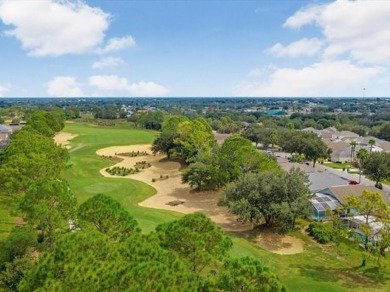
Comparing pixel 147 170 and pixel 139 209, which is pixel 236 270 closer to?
pixel 139 209

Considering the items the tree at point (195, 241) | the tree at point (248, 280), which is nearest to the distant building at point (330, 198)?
the tree at point (195, 241)

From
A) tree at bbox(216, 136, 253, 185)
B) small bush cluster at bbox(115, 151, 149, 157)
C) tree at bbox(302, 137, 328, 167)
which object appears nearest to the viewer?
tree at bbox(216, 136, 253, 185)

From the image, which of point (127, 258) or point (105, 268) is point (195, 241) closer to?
point (127, 258)

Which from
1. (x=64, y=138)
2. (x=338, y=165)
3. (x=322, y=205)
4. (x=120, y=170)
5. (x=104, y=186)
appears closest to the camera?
(x=322, y=205)

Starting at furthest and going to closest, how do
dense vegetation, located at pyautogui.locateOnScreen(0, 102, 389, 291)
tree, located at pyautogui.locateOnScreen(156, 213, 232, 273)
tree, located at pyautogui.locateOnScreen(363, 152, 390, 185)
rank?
1. tree, located at pyautogui.locateOnScreen(363, 152, 390, 185)
2. tree, located at pyautogui.locateOnScreen(156, 213, 232, 273)
3. dense vegetation, located at pyautogui.locateOnScreen(0, 102, 389, 291)

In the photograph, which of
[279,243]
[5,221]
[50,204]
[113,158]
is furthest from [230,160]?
[113,158]

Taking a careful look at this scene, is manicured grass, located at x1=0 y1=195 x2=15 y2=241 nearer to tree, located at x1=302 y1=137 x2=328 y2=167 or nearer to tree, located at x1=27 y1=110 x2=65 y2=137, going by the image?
tree, located at x1=27 y1=110 x2=65 y2=137

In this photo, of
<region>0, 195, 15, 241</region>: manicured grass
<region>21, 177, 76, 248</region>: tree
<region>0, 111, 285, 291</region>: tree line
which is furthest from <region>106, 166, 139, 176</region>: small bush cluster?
<region>21, 177, 76, 248</region>: tree

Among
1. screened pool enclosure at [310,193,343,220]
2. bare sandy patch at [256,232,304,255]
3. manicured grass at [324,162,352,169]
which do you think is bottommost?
manicured grass at [324,162,352,169]
